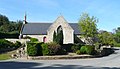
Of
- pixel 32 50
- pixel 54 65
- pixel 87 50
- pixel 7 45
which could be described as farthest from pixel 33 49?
pixel 7 45

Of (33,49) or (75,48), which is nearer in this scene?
(33,49)

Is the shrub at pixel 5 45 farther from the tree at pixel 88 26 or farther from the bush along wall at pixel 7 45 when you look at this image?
the tree at pixel 88 26

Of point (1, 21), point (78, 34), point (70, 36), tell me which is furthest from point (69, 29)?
point (1, 21)

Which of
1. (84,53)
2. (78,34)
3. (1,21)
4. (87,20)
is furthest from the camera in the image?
(1,21)

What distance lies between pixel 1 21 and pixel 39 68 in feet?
352

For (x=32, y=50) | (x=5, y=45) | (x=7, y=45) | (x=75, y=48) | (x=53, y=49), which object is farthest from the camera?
(x=7, y=45)

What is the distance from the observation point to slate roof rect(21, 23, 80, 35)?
67.1 m

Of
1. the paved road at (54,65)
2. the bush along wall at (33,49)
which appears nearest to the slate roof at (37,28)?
the bush along wall at (33,49)

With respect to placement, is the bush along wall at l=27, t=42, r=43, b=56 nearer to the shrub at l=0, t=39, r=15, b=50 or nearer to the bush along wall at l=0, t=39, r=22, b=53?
the bush along wall at l=0, t=39, r=22, b=53

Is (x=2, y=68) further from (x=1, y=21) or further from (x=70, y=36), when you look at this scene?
(x=1, y=21)

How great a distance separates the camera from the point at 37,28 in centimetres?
6931

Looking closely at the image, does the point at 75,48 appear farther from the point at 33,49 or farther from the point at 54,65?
the point at 54,65

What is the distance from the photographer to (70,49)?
40.4 meters

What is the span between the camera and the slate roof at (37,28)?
67.1 meters
